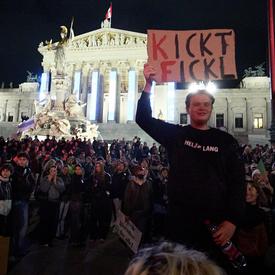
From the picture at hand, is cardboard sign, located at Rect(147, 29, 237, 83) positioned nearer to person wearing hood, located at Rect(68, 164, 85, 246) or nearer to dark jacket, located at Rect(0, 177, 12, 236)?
dark jacket, located at Rect(0, 177, 12, 236)

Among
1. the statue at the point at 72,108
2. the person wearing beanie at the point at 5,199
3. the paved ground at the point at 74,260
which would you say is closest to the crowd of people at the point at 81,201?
the person wearing beanie at the point at 5,199

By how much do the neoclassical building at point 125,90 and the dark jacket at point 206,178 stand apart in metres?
46.9

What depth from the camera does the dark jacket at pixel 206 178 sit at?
239 cm

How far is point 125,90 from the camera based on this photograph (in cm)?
5594

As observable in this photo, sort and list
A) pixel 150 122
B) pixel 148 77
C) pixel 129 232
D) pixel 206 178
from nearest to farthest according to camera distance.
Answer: pixel 206 178 → pixel 150 122 → pixel 148 77 → pixel 129 232

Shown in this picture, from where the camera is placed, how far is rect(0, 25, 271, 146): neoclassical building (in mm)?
50969

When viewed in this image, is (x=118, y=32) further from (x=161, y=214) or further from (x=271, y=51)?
(x=161, y=214)

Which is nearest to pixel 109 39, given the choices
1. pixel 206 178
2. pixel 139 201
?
pixel 139 201

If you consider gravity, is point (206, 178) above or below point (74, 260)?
above

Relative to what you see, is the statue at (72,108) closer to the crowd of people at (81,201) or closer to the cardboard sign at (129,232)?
the crowd of people at (81,201)

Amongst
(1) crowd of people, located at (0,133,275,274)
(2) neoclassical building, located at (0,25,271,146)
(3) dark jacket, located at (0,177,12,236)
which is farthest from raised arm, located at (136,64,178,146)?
(2) neoclassical building, located at (0,25,271,146)

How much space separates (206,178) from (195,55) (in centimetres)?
256

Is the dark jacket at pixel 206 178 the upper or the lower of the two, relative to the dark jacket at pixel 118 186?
upper

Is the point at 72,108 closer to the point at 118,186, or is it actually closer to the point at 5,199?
the point at 118,186
